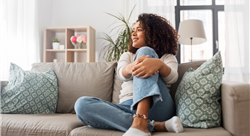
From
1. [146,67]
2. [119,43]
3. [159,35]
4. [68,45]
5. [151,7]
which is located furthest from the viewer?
[151,7]

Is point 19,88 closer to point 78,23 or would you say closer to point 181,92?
point 181,92

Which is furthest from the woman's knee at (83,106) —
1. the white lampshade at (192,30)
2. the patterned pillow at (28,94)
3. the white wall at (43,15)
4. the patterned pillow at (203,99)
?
the white wall at (43,15)

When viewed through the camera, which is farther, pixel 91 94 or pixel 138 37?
pixel 91 94

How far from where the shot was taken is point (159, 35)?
1.59 m

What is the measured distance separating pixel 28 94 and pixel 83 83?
402mm

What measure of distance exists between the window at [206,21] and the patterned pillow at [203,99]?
Result: 2812 mm

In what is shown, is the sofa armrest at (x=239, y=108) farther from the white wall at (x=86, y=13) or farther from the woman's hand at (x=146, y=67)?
the white wall at (x=86, y=13)

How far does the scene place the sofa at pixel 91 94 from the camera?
1.12 meters

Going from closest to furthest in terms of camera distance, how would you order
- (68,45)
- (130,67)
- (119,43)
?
(130,67) → (119,43) → (68,45)

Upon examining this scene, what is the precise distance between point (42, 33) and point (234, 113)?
3.30 metres

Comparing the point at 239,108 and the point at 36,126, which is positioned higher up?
the point at 239,108

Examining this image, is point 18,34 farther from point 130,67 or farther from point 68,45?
point 130,67

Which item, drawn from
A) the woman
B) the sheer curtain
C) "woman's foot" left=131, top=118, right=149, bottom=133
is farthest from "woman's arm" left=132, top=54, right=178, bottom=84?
the sheer curtain

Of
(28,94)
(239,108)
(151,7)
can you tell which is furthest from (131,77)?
(151,7)
